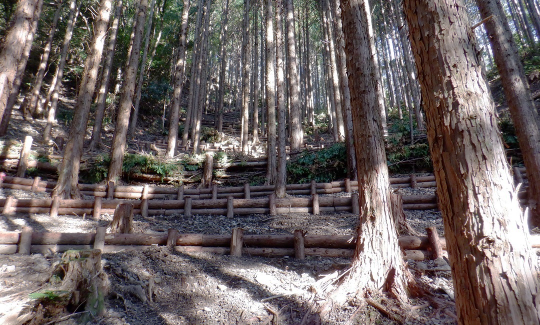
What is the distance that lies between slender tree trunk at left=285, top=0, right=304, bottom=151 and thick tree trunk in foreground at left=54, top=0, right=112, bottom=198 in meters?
6.11

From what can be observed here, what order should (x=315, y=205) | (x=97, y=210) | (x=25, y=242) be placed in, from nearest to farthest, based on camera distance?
1. (x=25, y=242)
2. (x=97, y=210)
3. (x=315, y=205)

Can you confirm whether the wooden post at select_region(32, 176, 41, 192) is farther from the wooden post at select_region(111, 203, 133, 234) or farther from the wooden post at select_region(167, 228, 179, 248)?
the wooden post at select_region(167, 228, 179, 248)

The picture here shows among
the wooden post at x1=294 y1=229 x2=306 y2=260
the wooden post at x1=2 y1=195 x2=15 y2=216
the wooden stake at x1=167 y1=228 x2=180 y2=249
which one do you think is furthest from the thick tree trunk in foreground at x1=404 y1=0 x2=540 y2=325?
the wooden post at x1=2 y1=195 x2=15 y2=216

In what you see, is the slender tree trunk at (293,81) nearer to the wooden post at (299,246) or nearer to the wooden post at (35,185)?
the wooden post at (299,246)

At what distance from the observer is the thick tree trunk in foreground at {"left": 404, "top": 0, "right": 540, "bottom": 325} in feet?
5.02

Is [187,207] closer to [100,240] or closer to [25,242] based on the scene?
[100,240]

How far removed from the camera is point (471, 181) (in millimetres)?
1668

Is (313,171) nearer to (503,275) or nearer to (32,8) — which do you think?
(32,8)

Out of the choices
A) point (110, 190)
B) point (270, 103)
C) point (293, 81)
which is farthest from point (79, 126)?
point (293, 81)

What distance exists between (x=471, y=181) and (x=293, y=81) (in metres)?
10.5

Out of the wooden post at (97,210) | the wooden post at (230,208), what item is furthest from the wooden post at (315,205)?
the wooden post at (97,210)

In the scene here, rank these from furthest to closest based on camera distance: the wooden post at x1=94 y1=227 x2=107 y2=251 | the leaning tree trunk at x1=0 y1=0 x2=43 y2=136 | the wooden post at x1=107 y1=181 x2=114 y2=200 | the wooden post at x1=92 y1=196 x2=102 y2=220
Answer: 1. the wooden post at x1=107 y1=181 x2=114 y2=200
2. the wooden post at x1=92 y1=196 x2=102 y2=220
3. the leaning tree trunk at x1=0 y1=0 x2=43 y2=136
4. the wooden post at x1=94 y1=227 x2=107 y2=251

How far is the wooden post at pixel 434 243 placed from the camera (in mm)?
3911

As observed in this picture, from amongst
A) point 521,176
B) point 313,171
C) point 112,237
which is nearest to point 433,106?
point 112,237
